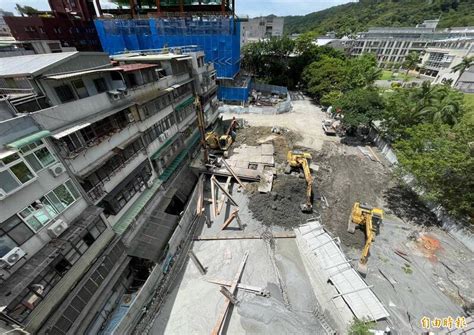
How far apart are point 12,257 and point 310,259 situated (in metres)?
18.6

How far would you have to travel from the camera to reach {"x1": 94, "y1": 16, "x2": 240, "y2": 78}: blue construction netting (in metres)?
42.0

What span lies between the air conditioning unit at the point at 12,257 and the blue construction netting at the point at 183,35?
46.8m

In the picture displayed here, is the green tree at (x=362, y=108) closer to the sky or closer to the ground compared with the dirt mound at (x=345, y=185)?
closer to the sky

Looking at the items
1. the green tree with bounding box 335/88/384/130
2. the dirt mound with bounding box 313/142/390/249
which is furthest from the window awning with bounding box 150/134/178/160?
the green tree with bounding box 335/88/384/130

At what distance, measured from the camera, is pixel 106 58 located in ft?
46.6

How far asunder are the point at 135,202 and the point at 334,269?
17163mm

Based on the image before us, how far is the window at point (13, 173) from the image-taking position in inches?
316

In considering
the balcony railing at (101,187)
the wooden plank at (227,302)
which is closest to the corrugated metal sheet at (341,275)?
the wooden plank at (227,302)

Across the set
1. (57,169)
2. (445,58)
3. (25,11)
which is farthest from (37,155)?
(445,58)

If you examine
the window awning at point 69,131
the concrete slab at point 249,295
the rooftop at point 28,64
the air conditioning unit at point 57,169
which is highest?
the rooftop at point 28,64

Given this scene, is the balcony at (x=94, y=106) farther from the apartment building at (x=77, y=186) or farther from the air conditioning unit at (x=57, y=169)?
the air conditioning unit at (x=57, y=169)

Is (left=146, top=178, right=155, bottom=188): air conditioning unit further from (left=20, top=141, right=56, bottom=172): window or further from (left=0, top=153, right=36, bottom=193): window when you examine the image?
(left=0, top=153, right=36, bottom=193): window

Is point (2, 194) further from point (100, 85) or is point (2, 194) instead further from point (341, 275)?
point (341, 275)

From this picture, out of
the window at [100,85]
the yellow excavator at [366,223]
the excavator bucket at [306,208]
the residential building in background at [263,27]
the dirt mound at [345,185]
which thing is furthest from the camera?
the residential building in background at [263,27]
